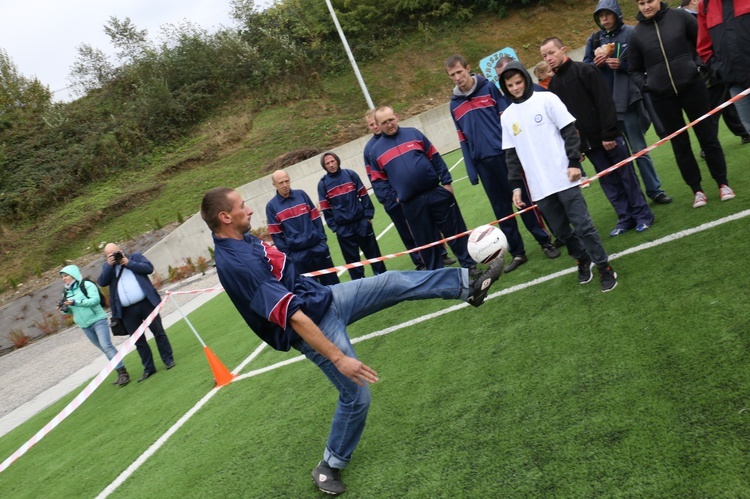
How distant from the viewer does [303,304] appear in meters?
3.44

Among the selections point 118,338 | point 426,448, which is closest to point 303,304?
point 426,448

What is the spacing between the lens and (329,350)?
3283mm

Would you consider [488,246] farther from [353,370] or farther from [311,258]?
[311,258]

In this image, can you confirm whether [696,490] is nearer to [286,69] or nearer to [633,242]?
[633,242]

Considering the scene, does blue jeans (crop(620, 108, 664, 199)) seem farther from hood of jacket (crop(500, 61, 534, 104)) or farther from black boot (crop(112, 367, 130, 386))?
black boot (crop(112, 367, 130, 386))

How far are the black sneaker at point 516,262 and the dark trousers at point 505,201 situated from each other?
6 centimetres

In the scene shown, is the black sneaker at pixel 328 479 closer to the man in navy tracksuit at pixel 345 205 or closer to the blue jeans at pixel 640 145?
the man in navy tracksuit at pixel 345 205

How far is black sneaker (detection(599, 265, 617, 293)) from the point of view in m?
5.05

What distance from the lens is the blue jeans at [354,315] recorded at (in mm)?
3629

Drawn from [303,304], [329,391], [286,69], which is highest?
[286,69]

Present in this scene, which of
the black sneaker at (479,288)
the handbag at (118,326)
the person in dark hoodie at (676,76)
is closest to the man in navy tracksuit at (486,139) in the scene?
the person in dark hoodie at (676,76)

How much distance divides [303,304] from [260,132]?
27683mm

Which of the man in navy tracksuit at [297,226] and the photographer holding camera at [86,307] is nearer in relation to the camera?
the man in navy tracksuit at [297,226]

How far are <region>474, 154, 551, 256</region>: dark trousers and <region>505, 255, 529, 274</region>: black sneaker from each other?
59 mm
